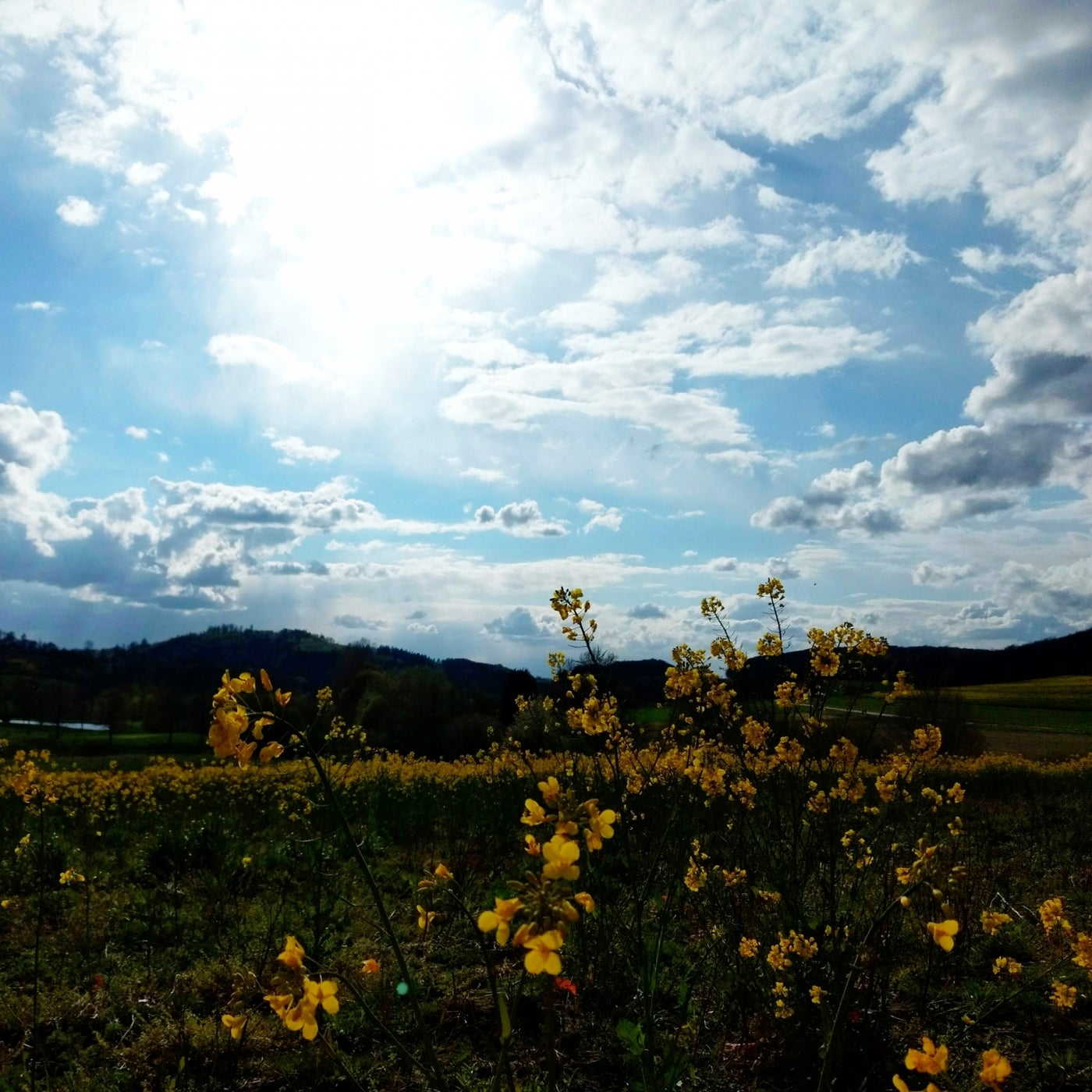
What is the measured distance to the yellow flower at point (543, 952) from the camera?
1.25 metres

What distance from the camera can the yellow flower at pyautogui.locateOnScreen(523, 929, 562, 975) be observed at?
4.12 ft

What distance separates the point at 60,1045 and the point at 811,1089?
360 centimetres

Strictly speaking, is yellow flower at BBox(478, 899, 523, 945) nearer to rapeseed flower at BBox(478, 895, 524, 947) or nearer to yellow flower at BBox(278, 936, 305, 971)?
rapeseed flower at BBox(478, 895, 524, 947)

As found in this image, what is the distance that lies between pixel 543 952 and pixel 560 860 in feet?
0.48

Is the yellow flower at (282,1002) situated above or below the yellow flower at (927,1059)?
above

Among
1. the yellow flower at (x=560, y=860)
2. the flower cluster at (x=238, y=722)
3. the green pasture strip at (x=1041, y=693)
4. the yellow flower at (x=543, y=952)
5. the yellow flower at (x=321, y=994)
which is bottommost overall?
the green pasture strip at (x=1041, y=693)

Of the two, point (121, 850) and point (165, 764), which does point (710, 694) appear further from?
point (165, 764)

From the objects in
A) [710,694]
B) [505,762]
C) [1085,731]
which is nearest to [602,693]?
[710,694]

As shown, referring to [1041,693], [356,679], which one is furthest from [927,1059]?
[1041,693]

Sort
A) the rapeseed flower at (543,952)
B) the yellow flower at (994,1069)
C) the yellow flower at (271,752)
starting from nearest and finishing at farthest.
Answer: the rapeseed flower at (543,952) → the yellow flower at (994,1069) → the yellow flower at (271,752)

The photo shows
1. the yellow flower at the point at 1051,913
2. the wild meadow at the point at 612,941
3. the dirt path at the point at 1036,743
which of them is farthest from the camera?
the dirt path at the point at 1036,743

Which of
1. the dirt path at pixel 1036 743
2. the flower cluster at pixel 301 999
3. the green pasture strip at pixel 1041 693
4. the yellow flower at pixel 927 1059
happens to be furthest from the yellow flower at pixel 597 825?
the green pasture strip at pixel 1041 693

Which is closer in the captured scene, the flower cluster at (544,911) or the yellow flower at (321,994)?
the flower cluster at (544,911)

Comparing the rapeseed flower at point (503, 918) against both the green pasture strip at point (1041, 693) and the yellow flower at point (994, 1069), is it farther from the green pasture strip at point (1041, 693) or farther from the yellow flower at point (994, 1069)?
the green pasture strip at point (1041, 693)
